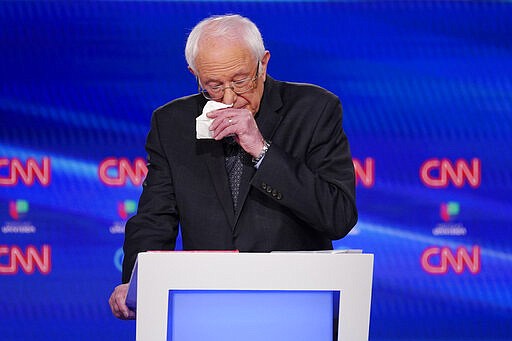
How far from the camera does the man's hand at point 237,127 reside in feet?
7.98

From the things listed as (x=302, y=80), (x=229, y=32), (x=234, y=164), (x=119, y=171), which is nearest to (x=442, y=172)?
(x=302, y=80)

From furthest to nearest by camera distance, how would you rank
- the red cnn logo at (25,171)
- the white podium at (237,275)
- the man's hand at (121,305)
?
1. the red cnn logo at (25,171)
2. the man's hand at (121,305)
3. the white podium at (237,275)

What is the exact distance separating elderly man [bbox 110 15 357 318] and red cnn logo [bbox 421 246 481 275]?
2045 mm

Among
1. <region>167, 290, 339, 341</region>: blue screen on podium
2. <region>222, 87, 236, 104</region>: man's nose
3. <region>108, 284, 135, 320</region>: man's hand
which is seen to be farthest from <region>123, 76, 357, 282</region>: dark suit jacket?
<region>167, 290, 339, 341</region>: blue screen on podium

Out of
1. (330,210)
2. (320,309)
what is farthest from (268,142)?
(320,309)

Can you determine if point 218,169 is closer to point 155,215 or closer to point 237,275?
point 155,215

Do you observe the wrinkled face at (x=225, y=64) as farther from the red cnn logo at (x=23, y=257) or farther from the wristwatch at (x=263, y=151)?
the red cnn logo at (x=23, y=257)

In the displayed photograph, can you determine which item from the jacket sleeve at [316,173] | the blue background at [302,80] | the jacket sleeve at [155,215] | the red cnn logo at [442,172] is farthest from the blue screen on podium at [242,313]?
the red cnn logo at [442,172]

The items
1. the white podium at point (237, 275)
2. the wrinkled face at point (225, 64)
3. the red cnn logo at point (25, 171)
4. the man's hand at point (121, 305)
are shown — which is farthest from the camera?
the red cnn logo at point (25, 171)

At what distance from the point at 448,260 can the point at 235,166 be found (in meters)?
2.26

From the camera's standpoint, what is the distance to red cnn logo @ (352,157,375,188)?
4703 millimetres

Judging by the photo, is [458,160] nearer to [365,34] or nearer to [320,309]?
[365,34]

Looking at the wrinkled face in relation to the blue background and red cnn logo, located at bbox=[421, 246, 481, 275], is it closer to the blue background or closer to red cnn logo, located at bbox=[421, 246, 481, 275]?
the blue background

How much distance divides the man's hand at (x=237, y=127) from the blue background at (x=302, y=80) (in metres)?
2.24
